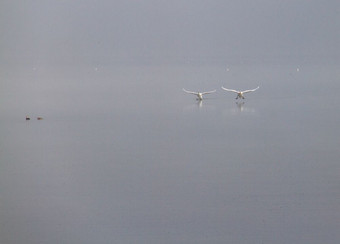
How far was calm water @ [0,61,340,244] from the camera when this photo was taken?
1080 centimetres

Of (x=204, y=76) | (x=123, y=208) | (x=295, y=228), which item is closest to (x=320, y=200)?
(x=295, y=228)

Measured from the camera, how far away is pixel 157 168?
13.9 metres

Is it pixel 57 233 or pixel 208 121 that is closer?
pixel 57 233

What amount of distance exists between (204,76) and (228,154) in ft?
53.7

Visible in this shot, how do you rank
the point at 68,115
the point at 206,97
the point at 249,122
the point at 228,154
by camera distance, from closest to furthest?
the point at 228,154
the point at 249,122
the point at 68,115
the point at 206,97

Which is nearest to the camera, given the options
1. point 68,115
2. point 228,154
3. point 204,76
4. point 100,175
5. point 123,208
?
point 123,208

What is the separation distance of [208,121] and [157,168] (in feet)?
15.4

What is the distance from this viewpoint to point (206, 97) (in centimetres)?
2298

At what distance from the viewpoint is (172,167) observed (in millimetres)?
14008

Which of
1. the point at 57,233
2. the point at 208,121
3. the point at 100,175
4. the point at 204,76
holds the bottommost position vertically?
the point at 57,233

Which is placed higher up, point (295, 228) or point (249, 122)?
point (249, 122)

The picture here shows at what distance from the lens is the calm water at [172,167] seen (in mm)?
10805

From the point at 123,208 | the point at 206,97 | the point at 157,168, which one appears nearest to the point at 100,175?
the point at 157,168

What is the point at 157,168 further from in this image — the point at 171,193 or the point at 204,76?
the point at 204,76
